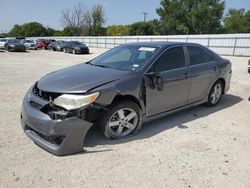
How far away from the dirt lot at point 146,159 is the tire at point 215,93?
3.01 ft

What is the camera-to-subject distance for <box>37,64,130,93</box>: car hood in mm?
3096

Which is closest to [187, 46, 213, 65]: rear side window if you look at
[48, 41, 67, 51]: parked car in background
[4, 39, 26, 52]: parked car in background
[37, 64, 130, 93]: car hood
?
[37, 64, 130, 93]: car hood

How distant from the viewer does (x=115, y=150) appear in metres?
3.22

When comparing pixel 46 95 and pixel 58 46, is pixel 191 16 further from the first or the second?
pixel 46 95

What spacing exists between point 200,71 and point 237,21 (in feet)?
196

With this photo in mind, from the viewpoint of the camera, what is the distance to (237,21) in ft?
181

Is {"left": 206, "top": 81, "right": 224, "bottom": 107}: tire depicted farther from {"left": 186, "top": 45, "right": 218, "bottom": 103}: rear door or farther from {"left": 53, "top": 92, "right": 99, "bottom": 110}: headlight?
{"left": 53, "top": 92, "right": 99, "bottom": 110}: headlight

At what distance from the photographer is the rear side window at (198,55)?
4.54 m

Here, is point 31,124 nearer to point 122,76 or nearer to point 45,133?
point 45,133

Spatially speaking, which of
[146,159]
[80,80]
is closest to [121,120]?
[146,159]

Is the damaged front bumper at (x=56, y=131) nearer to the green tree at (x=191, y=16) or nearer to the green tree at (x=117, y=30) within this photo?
the green tree at (x=191, y=16)

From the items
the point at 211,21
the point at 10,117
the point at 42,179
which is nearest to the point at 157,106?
the point at 42,179

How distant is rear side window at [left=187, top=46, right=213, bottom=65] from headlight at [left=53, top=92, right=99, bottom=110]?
8.12ft

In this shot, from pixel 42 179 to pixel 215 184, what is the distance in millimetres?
1993
